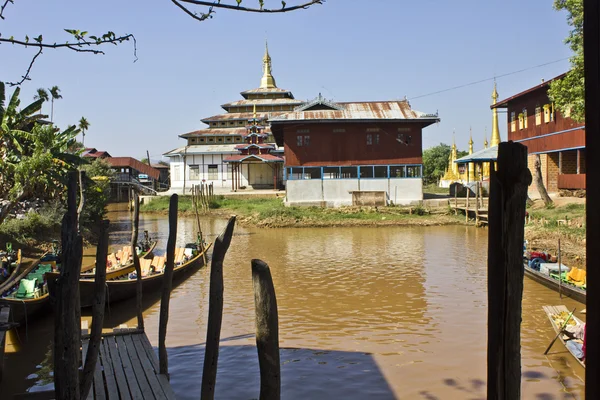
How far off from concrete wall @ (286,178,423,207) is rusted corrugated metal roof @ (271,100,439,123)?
371 cm

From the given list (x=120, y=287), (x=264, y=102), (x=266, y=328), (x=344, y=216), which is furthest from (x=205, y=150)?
(x=266, y=328)

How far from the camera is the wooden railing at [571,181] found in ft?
80.6

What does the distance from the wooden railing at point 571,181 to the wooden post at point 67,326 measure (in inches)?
977

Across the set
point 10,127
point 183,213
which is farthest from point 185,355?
point 183,213

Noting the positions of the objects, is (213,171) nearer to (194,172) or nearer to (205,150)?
(194,172)

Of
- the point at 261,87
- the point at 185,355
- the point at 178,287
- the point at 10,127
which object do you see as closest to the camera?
the point at 185,355

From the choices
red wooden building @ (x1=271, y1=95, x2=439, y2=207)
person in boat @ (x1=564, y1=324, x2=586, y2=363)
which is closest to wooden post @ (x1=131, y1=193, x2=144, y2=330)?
person in boat @ (x1=564, y1=324, x2=586, y2=363)

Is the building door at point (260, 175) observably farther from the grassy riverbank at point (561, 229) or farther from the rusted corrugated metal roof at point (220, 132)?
the grassy riverbank at point (561, 229)

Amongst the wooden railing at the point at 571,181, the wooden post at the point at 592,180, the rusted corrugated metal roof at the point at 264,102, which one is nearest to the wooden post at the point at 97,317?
the wooden post at the point at 592,180

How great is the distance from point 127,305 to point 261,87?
48.8 m

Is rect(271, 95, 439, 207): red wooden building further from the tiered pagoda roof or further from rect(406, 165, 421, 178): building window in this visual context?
the tiered pagoda roof

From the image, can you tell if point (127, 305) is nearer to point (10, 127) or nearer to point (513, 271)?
point (10, 127)

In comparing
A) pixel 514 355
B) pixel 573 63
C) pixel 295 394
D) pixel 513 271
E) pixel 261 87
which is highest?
pixel 261 87

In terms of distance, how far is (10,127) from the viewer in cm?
1572
